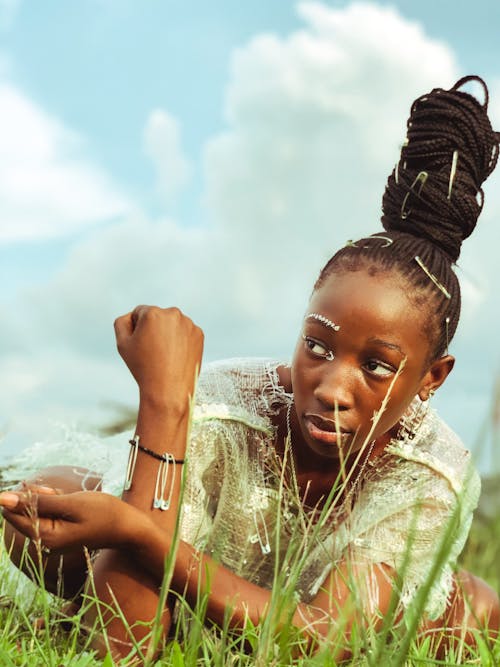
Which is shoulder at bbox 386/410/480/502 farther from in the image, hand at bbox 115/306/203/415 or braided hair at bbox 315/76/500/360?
hand at bbox 115/306/203/415

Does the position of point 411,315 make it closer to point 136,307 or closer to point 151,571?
point 136,307

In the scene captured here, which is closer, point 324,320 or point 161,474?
point 161,474

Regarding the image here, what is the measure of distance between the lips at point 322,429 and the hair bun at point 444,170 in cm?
94

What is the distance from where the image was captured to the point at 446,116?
3135mm

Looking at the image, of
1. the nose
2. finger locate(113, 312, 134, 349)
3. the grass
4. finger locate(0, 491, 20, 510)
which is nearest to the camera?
the grass

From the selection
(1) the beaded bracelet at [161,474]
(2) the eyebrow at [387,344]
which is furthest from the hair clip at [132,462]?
(2) the eyebrow at [387,344]

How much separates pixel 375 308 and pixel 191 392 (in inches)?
26.1

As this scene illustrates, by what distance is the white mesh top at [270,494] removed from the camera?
289cm

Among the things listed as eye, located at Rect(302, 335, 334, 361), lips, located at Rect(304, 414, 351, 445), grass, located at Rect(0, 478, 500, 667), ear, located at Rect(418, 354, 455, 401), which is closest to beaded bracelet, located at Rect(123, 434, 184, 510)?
grass, located at Rect(0, 478, 500, 667)

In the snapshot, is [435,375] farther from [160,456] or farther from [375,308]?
[160,456]

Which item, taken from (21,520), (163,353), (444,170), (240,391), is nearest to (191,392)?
(163,353)

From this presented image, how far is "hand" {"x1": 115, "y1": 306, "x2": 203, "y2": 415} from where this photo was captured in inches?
101

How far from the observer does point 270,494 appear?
119 inches

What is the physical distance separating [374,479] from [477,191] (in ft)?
4.00
